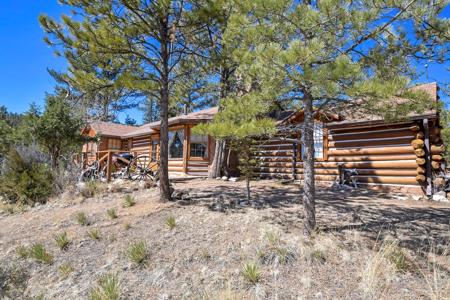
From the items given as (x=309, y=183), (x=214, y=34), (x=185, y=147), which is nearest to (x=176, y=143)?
(x=185, y=147)

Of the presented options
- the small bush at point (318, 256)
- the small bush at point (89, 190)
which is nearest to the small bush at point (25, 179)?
the small bush at point (89, 190)

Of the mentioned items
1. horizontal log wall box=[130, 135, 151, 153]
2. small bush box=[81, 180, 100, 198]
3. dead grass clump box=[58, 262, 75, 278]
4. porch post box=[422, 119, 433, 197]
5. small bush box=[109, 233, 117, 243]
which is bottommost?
dead grass clump box=[58, 262, 75, 278]

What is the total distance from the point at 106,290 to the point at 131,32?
18.8 feet

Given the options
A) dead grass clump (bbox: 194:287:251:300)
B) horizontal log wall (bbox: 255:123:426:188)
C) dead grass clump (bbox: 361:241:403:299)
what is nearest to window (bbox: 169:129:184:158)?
horizontal log wall (bbox: 255:123:426:188)

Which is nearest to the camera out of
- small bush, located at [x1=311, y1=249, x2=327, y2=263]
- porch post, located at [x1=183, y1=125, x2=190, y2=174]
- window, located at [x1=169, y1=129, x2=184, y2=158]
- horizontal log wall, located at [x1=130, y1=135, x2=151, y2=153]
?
small bush, located at [x1=311, y1=249, x2=327, y2=263]

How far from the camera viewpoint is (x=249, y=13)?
492 cm

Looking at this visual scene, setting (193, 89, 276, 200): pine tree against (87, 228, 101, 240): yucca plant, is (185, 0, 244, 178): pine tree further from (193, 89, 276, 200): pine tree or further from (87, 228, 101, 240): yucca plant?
(87, 228, 101, 240): yucca plant

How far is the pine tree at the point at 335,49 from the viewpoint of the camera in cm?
403

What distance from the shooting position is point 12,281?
479cm

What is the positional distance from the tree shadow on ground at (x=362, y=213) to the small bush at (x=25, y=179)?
5.57 m

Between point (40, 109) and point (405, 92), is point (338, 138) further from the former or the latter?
point (40, 109)

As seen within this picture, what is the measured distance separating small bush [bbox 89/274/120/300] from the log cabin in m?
3.41

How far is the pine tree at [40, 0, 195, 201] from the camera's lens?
22.8ft

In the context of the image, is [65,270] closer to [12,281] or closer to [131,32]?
[12,281]
